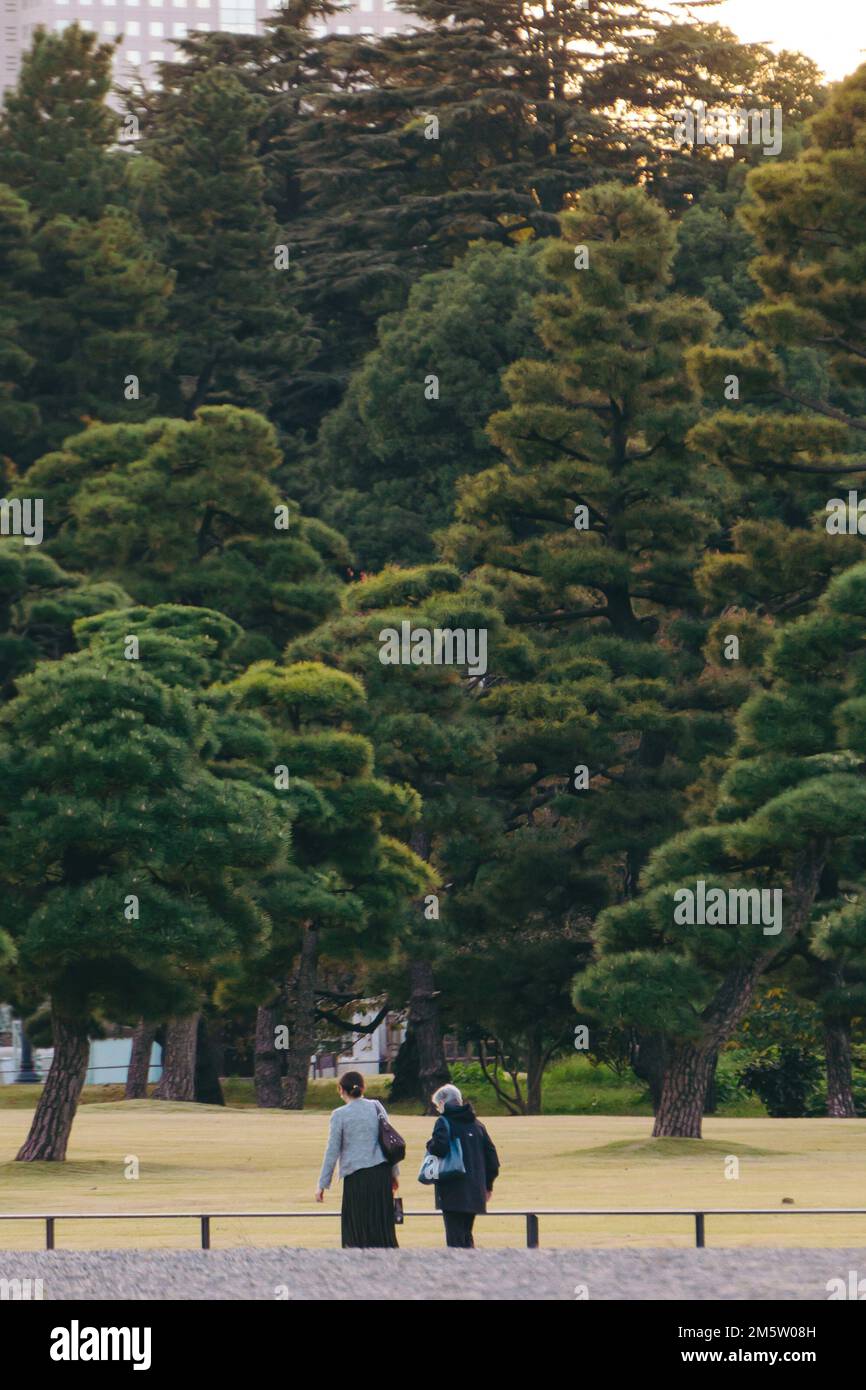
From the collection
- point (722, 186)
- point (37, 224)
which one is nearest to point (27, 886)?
point (37, 224)

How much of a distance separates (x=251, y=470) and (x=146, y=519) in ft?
7.22

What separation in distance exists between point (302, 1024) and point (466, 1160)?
23.5 metres

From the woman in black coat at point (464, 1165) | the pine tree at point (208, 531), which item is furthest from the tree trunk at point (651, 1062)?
the woman in black coat at point (464, 1165)

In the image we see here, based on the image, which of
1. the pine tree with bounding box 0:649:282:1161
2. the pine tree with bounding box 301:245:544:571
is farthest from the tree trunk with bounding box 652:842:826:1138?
the pine tree with bounding box 301:245:544:571

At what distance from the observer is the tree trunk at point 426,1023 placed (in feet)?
130

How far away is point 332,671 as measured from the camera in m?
35.5

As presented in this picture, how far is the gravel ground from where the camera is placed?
12.4 metres

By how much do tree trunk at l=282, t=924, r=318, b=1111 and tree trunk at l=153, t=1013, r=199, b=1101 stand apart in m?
1.88

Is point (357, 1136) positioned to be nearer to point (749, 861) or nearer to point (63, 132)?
point (749, 861)

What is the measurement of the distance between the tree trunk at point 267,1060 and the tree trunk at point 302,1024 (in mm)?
→ 798

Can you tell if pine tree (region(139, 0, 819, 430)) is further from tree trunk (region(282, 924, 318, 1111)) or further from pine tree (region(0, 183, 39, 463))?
tree trunk (region(282, 924, 318, 1111))

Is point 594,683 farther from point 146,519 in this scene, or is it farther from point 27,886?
point 27,886
